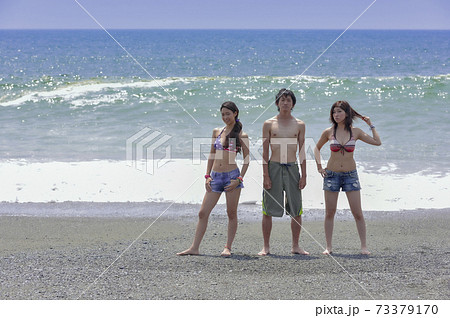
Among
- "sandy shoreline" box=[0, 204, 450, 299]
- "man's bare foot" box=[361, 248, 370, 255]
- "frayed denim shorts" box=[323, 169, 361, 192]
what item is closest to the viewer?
"sandy shoreline" box=[0, 204, 450, 299]

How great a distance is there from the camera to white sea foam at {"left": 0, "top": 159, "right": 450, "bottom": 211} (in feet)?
27.2

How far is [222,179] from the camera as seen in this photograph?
5512 mm

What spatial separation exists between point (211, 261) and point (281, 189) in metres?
1.00

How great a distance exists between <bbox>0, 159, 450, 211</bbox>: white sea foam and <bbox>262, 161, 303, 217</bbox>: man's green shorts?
254 centimetres

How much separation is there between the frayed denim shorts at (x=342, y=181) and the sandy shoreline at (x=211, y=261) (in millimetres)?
678

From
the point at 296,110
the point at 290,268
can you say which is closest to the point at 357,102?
A: the point at 296,110

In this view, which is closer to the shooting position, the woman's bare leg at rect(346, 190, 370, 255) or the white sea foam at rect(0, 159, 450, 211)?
the woman's bare leg at rect(346, 190, 370, 255)

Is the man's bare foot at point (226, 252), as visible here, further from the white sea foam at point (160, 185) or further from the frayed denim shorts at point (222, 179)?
the white sea foam at point (160, 185)

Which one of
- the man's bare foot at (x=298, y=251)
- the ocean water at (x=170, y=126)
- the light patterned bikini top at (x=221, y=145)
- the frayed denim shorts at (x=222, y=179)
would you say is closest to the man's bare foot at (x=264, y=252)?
the man's bare foot at (x=298, y=251)

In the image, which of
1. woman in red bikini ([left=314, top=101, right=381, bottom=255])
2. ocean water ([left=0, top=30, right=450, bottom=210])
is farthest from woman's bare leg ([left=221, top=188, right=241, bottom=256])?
ocean water ([left=0, top=30, right=450, bottom=210])

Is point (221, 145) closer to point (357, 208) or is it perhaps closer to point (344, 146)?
point (344, 146)

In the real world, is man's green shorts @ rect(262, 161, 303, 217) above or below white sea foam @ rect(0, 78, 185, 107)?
below

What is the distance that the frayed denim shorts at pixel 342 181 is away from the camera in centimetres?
557

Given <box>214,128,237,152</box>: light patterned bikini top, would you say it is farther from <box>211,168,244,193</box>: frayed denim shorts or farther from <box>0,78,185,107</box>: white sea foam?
<box>0,78,185,107</box>: white sea foam
